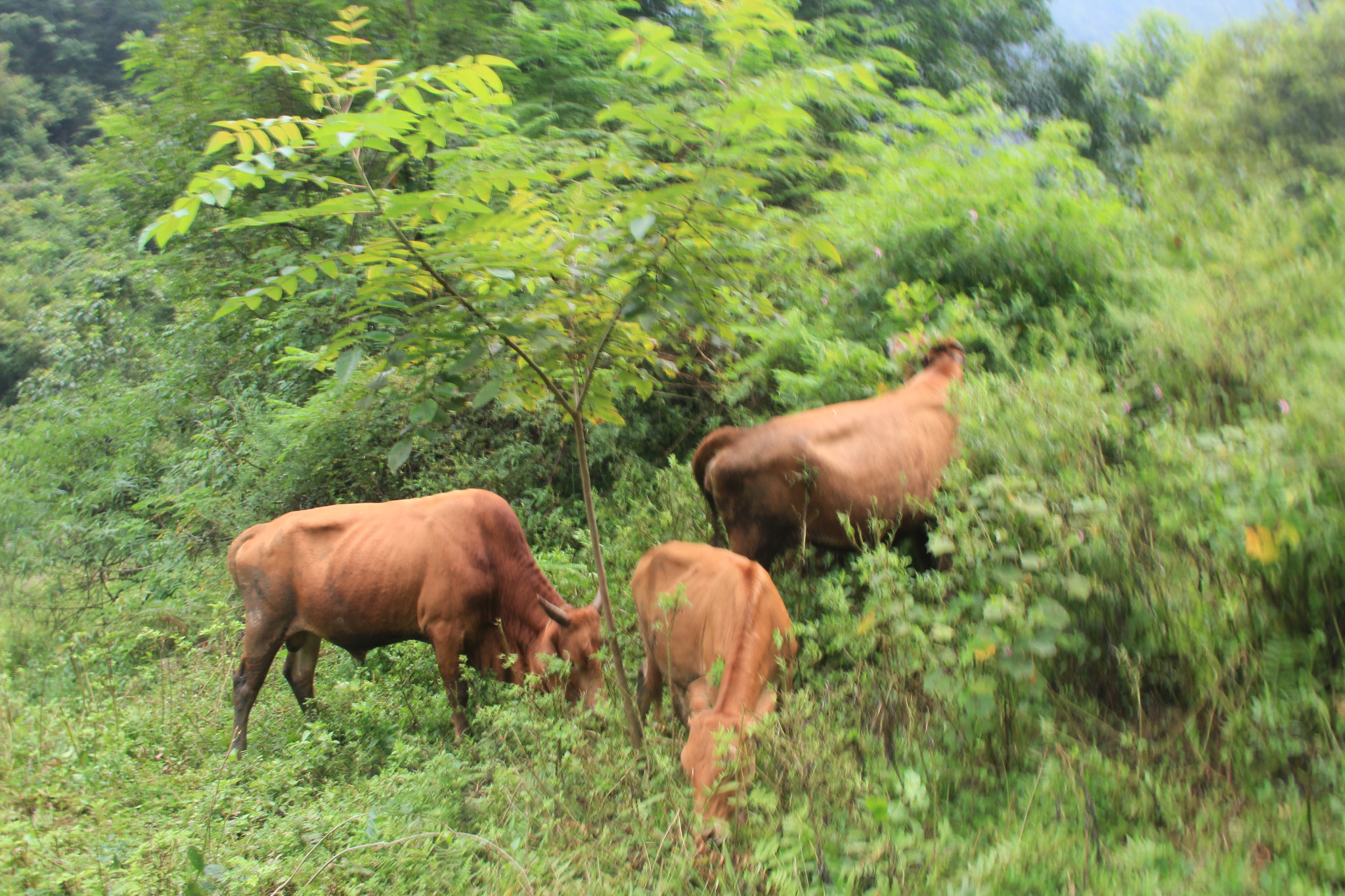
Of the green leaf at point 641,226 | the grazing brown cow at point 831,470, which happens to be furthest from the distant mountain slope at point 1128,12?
the green leaf at point 641,226

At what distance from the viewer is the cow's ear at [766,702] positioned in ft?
10.6

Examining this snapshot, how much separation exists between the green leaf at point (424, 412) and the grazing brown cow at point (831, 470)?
1.79 metres

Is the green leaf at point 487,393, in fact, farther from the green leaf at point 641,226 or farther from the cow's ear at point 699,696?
the cow's ear at point 699,696

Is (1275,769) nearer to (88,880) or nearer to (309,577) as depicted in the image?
(88,880)

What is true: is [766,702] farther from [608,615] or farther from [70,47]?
[70,47]

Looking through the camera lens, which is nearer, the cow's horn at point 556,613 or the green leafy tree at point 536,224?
the green leafy tree at point 536,224

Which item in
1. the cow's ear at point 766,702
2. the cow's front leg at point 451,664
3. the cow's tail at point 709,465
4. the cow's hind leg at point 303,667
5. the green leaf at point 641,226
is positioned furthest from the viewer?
the cow's hind leg at point 303,667

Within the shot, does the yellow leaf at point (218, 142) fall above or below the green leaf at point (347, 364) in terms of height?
above

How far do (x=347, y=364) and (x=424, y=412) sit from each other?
0.33 metres

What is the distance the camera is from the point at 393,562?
5.27 meters

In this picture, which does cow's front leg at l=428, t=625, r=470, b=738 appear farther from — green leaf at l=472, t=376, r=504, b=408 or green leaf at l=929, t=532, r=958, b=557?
green leaf at l=929, t=532, r=958, b=557

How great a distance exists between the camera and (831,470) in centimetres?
402

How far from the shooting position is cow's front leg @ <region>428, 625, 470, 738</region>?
4812 mm

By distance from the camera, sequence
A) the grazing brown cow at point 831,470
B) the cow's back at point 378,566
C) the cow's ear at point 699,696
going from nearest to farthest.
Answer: the cow's ear at point 699,696 → the grazing brown cow at point 831,470 → the cow's back at point 378,566
